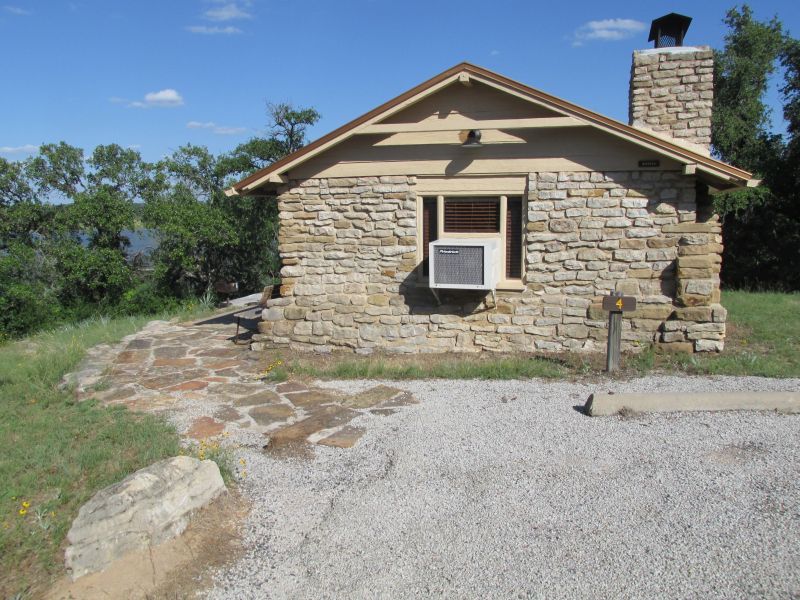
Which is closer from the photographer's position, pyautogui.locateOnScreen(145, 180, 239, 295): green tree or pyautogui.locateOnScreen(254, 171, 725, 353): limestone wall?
pyautogui.locateOnScreen(254, 171, 725, 353): limestone wall

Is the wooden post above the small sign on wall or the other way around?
the other way around

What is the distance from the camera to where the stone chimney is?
8688mm

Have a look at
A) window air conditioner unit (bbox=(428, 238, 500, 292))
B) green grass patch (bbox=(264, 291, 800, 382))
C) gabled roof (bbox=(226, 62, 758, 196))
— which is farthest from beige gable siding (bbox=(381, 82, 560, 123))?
green grass patch (bbox=(264, 291, 800, 382))

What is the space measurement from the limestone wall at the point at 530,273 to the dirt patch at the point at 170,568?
4.83 metres

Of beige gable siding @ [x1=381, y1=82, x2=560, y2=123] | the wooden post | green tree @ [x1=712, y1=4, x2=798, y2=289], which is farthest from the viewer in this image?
green tree @ [x1=712, y1=4, x2=798, y2=289]

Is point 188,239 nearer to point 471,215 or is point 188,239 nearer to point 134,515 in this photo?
point 471,215

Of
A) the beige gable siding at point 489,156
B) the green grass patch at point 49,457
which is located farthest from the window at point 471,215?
the green grass patch at point 49,457

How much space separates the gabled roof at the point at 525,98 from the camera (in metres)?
7.15

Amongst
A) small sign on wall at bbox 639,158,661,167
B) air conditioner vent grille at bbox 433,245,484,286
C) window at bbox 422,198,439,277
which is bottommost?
air conditioner vent grille at bbox 433,245,484,286

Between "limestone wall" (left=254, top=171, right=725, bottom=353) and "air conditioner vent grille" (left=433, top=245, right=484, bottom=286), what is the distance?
55cm

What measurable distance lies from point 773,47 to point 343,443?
18819 mm

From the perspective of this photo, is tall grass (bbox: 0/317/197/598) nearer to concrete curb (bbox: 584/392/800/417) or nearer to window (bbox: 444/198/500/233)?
concrete curb (bbox: 584/392/800/417)

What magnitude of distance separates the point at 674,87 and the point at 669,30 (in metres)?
0.90

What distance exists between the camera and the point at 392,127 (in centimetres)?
802
